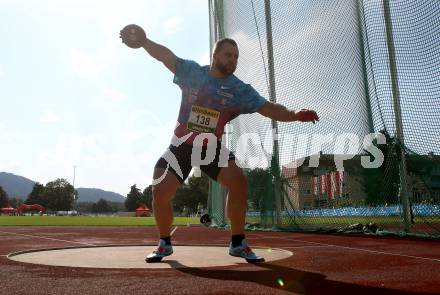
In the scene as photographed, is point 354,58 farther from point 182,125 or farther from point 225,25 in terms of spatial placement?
point 182,125

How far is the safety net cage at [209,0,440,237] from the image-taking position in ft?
22.9

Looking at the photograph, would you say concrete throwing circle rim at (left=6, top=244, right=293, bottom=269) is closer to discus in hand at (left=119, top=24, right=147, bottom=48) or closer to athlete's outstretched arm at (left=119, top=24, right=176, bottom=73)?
athlete's outstretched arm at (left=119, top=24, right=176, bottom=73)

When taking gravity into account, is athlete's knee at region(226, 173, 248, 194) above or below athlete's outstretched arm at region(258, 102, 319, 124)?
below

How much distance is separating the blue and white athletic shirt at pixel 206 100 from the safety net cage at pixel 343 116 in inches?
171

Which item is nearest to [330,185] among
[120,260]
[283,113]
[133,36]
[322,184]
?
[322,184]

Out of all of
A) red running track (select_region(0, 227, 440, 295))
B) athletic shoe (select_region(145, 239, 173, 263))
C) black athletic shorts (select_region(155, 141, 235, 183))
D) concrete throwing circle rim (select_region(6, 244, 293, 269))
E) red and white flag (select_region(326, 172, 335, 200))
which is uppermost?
red and white flag (select_region(326, 172, 335, 200))

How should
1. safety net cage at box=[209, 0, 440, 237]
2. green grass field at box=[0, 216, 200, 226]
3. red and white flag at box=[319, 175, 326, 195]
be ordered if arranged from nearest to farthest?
safety net cage at box=[209, 0, 440, 237] → red and white flag at box=[319, 175, 326, 195] → green grass field at box=[0, 216, 200, 226]

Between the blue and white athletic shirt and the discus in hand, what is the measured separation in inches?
14.0

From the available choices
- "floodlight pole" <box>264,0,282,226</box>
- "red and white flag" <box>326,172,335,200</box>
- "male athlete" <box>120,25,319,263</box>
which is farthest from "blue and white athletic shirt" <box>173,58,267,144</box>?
"red and white flag" <box>326,172,335,200</box>

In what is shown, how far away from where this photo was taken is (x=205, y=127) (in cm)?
348

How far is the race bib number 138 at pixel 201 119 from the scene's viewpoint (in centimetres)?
347

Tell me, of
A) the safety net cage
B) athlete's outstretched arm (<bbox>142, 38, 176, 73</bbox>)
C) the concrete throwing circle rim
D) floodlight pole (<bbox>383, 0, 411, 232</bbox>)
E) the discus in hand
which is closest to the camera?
the concrete throwing circle rim

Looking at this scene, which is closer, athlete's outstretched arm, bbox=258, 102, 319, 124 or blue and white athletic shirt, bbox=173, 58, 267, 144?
athlete's outstretched arm, bbox=258, 102, 319, 124

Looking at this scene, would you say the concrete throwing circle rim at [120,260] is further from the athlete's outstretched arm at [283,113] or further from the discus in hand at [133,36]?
the discus in hand at [133,36]
